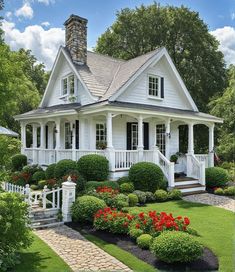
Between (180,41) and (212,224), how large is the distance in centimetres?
2561

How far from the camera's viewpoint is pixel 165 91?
1906 cm

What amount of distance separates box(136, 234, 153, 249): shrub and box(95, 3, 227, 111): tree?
2412cm

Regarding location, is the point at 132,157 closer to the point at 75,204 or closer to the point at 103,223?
the point at 75,204

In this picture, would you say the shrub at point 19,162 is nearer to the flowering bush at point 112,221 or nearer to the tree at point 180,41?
the flowering bush at point 112,221

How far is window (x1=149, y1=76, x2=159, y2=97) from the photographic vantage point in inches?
726

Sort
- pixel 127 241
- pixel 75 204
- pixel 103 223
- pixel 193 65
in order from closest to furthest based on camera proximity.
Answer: pixel 127 241, pixel 103 223, pixel 75 204, pixel 193 65

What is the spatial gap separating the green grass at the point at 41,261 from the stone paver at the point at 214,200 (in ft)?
25.1

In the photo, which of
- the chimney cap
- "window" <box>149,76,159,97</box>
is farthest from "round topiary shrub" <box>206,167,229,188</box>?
the chimney cap

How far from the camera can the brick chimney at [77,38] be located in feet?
62.3

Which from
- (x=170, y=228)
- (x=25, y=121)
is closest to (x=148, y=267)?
(x=170, y=228)

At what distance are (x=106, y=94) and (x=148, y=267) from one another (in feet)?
38.3

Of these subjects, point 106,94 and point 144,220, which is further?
point 106,94

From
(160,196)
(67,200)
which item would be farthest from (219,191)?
(67,200)

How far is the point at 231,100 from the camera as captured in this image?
2238 cm
